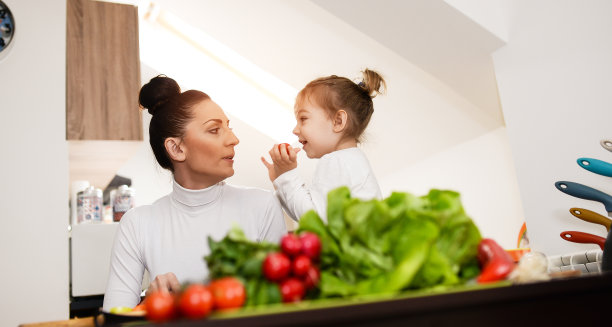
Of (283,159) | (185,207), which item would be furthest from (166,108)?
(283,159)

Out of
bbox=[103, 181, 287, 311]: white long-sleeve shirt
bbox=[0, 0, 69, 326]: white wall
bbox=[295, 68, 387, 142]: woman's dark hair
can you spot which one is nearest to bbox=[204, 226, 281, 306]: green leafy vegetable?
bbox=[103, 181, 287, 311]: white long-sleeve shirt

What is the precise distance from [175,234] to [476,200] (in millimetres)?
2222

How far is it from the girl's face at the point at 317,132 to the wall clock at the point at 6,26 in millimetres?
1470

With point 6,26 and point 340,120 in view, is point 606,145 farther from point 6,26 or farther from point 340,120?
point 6,26

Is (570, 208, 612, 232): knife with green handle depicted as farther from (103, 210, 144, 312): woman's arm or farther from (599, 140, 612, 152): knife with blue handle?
(103, 210, 144, 312): woman's arm

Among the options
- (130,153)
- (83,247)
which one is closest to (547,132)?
(130,153)

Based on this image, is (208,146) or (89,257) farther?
(89,257)

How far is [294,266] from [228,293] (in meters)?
0.10

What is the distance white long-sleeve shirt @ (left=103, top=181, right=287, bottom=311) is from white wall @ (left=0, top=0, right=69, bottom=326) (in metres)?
0.75

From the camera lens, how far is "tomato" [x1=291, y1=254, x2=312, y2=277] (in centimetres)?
62

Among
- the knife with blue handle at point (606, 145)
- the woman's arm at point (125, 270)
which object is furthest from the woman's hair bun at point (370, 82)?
the woman's arm at point (125, 270)

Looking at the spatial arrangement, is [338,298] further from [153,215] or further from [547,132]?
[547,132]

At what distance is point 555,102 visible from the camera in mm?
1858

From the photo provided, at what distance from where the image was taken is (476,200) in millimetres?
3285
